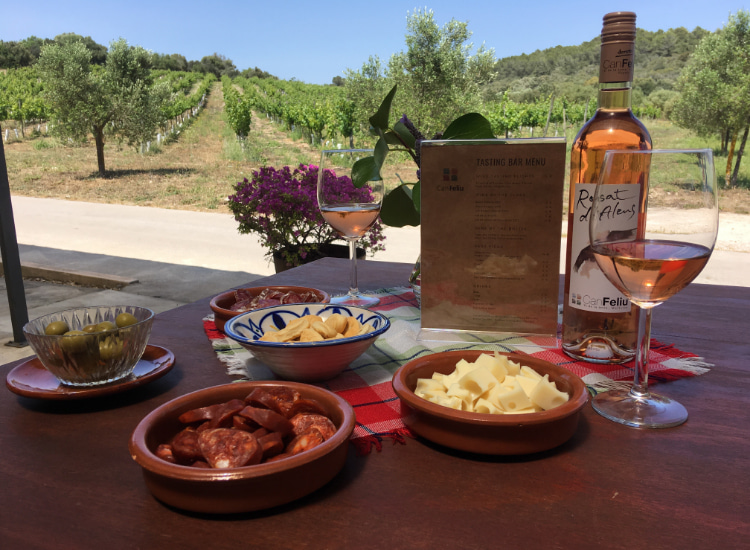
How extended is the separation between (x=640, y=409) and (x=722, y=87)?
47.7 ft

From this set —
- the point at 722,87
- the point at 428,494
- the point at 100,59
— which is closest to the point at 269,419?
the point at 428,494

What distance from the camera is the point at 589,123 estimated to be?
0.90 m

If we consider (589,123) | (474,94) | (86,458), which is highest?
(474,94)

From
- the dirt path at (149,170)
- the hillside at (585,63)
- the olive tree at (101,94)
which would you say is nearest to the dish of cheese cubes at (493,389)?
the dirt path at (149,170)

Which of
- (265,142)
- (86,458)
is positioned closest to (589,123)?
(86,458)

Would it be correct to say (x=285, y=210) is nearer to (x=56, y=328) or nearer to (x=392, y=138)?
(x=392, y=138)

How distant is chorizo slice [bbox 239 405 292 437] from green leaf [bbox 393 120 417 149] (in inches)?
27.5

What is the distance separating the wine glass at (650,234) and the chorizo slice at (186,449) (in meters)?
0.50

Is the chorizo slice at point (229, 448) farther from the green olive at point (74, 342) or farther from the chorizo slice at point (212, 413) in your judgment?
the green olive at point (74, 342)

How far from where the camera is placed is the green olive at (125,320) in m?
0.83

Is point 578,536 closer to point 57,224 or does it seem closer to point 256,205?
point 256,205

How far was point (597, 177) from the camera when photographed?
861 mm

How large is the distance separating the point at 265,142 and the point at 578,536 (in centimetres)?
2096

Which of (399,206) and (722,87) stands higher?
(722,87)
